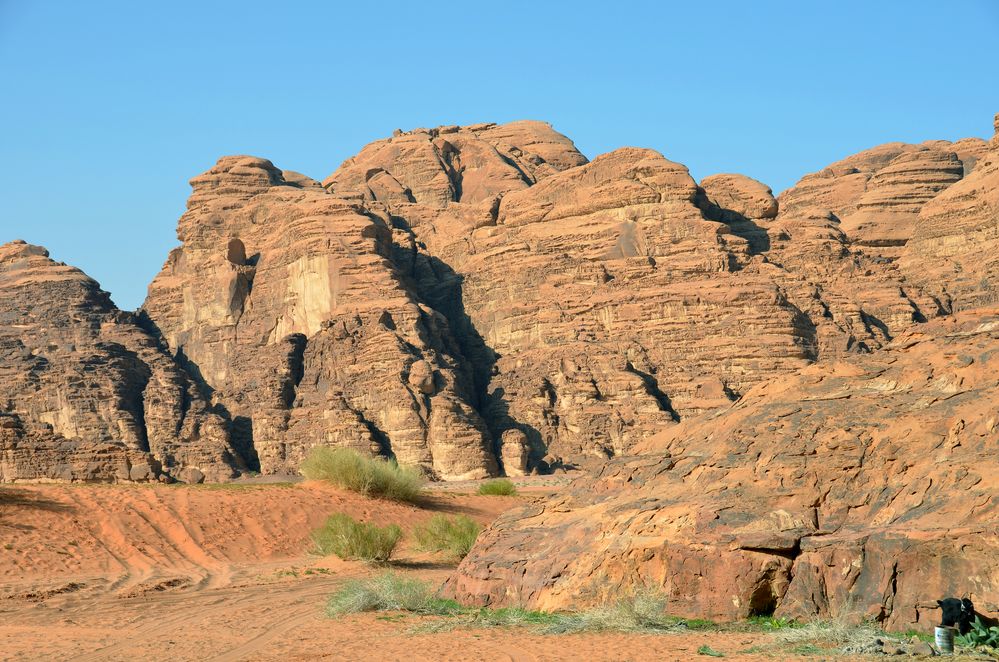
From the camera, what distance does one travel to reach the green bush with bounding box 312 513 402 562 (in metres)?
31.2

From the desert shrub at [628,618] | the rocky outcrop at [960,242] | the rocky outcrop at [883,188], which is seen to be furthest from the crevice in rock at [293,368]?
the desert shrub at [628,618]

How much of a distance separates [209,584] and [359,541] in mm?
4234

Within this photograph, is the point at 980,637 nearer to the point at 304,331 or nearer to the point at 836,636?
the point at 836,636

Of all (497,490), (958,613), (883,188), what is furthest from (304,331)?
(958,613)

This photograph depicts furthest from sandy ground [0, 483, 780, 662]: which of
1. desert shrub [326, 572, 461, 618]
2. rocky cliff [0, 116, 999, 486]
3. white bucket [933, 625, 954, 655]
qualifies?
rocky cliff [0, 116, 999, 486]

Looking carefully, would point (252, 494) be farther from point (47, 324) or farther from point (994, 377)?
point (47, 324)

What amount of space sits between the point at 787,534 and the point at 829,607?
3.60 ft

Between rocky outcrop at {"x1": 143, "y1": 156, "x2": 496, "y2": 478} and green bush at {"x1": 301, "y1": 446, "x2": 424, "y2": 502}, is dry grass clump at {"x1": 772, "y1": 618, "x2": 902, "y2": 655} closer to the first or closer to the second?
green bush at {"x1": 301, "y1": 446, "x2": 424, "y2": 502}

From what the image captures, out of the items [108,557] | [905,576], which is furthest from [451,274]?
[905,576]

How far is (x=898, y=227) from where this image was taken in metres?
101

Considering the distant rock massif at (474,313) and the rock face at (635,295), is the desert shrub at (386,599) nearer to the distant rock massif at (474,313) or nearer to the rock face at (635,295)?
the distant rock massif at (474,313)

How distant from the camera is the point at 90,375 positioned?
293 feet

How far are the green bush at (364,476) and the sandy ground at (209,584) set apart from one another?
2.62 feet

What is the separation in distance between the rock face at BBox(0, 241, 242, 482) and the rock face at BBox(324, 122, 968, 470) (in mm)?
18829
